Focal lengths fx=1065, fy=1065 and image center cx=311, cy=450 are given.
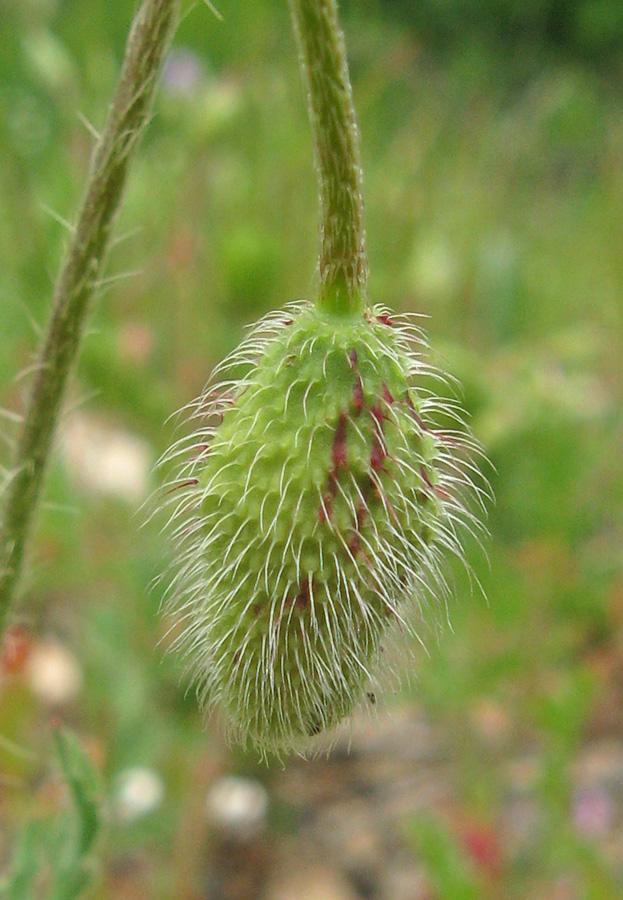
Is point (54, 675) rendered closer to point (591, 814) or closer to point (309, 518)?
point (591, 814)

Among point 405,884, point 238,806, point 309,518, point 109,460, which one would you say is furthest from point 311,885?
point 309,518

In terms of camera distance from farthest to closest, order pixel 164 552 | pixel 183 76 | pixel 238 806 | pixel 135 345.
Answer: pixel 183 76 < pixel 135 345 < pixel 238 806 < pixel 164 552

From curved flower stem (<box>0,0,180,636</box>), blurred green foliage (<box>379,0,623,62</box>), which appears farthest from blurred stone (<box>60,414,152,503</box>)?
blurred green foliage (<box>379,0,623,62</box>)

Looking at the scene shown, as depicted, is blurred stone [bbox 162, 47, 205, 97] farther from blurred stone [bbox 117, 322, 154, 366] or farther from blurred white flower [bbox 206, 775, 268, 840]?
blurred white flower [bbox 206, 775, 268, 840]

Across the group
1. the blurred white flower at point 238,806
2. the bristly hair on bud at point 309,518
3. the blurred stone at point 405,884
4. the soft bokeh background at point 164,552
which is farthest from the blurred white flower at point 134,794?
the bristly hair on bud at point 309,518

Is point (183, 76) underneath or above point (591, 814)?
above

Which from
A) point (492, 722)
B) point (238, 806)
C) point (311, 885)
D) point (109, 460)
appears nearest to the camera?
point (238, 806)

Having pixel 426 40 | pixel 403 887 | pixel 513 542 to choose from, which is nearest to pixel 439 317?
pixel 513 542
